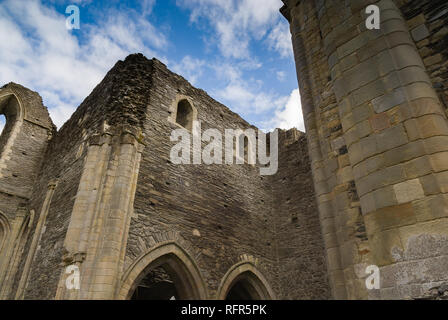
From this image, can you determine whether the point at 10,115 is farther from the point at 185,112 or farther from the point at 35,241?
the point at 185,112

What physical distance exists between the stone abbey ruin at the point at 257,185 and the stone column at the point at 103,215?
1.2 inches

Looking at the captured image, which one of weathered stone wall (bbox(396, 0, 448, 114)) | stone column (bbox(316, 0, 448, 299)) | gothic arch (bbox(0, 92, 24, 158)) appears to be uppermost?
gothic arch (bbox(0, 92, 24, 158))

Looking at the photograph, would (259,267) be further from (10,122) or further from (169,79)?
(10,122)

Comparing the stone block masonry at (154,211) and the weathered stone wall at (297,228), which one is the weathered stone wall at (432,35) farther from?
the weathered stone wall at (297,228)

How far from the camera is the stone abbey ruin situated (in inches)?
112

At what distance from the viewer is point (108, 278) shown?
5.94 metres

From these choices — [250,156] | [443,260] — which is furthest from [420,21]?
[250,156]

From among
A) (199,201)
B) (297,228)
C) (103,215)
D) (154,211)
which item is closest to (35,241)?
(103,215)

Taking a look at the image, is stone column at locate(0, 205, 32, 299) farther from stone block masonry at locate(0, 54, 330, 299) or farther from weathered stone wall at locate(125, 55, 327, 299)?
weathered stone wall at locate(125, 55, 327, 299)

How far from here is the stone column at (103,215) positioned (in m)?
5.93

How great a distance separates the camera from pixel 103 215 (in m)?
6.56

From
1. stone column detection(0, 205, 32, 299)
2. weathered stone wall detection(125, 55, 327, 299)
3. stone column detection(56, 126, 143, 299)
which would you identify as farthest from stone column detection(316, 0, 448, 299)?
stone column detection(0, 205, 32, 299)

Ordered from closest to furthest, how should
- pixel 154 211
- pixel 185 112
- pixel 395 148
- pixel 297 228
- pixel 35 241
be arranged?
pixel 395 148
pixel 154 211
pixel 35 241
pixel 185 112
pixel 297 228

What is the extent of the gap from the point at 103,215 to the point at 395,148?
219 inches
